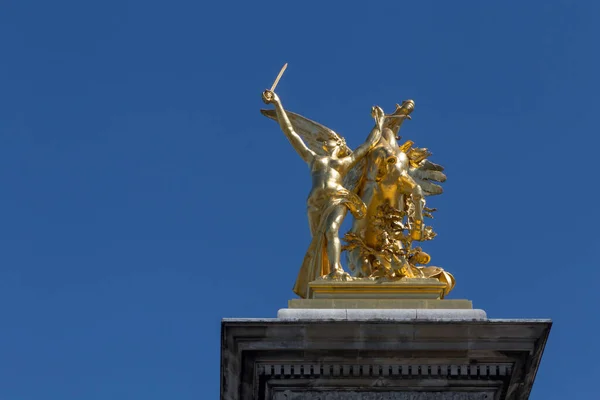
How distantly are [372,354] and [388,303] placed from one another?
49.7 inches

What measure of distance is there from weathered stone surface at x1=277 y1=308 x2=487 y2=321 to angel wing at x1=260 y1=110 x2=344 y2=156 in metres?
4.20

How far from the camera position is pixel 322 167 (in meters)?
28.7

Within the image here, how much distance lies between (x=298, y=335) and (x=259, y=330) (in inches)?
22.1

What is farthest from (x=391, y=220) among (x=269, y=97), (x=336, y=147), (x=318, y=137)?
(x=269, y=97)

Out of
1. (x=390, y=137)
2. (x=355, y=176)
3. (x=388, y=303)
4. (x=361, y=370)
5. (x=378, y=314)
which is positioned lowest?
(x=361, y=370)

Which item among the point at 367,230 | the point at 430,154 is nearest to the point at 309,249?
the point at 367,230

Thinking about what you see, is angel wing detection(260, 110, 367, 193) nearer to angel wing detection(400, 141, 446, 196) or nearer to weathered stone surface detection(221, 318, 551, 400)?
angel wing detection(400, 141, 446, 196)

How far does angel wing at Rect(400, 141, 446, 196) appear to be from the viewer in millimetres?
29578

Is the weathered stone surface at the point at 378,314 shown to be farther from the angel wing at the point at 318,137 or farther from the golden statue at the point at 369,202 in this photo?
the angel wing at the point at 318,137

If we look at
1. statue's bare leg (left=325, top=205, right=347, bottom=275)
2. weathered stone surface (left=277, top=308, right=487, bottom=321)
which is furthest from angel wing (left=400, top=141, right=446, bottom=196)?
weathered stone surface (left=277, top=308, right=487, bottom=321)

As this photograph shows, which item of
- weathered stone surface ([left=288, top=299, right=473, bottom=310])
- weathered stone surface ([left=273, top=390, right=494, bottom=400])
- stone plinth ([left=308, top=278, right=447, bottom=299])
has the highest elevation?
stone plinth ([left=308, top=278, right=447, bottom=299])

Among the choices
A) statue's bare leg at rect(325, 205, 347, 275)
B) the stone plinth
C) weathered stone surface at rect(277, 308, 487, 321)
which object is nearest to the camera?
weathered stone surface at rect(277, 308, 487, 321)

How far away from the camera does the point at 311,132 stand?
29.8m

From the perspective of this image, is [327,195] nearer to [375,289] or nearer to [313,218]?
[313,218]
